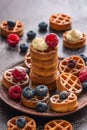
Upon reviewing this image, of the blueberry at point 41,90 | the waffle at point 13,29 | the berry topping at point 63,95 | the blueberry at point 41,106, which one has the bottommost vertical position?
the waffle at point 13,29

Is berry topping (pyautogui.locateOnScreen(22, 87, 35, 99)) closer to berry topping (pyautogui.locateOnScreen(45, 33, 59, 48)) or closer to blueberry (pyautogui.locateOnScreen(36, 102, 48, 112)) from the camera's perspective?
blueberry (pyautogui.locateOnScreen(36, 102, 48, 112))

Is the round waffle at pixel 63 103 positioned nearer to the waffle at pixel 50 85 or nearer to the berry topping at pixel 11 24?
the waffle at pixel 50 85

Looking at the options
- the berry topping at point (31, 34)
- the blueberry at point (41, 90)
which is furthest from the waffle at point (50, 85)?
the berry topping at point (31, 34)

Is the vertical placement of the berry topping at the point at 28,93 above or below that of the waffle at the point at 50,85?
above

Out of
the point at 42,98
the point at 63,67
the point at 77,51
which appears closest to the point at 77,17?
the point at 77,51

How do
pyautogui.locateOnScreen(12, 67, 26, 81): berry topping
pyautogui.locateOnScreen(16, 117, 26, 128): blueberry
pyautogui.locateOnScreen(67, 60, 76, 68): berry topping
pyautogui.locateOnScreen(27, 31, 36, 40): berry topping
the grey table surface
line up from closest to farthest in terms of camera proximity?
pyautogui.locateOnScreen(16, 117, 26, 128): blueberry < pyautogui.locateOnScreen(12, 67, 26, 81): berry topping < pyautogui.locateOnScreen(67, 60, 76, 68): berry topping < the grey table surface < pyautogui.locateOnScreen(27, 31, 36, 40): berry topping

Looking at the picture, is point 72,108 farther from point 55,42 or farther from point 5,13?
point 5,13

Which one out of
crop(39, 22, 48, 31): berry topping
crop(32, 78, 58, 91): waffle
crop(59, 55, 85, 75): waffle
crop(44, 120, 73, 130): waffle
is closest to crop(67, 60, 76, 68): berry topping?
crop(59, 55, 85, 75): waffle
